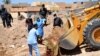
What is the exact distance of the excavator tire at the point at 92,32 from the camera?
550 inches

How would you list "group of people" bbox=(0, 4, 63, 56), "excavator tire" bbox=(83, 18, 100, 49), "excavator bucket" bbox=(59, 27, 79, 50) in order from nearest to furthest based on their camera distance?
"group of people" bbox=(0, 4, 63, 56) < "excavator tire" bbox=(83, 18, 100, 49) < "excavator bucket" bbox=(59, 27, 79, 50)

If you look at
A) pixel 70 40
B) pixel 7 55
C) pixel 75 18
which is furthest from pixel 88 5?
pixel 7 55

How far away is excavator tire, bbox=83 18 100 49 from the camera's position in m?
14.0

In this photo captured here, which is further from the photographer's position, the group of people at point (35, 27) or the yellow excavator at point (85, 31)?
the yellow excavator at point (85, 31)

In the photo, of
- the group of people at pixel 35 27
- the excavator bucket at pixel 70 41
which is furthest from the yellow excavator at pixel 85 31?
the group of people at pixel 35 27

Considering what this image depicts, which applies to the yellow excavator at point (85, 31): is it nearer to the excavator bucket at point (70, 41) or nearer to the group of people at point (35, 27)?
the excavator bucket at point (70, 41)

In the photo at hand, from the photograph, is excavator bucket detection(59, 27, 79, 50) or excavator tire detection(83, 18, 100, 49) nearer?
excavator tire detection(83, 18, 100, 49)

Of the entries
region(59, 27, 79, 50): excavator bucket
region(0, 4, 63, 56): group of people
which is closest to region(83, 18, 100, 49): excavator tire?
region(59, 27, 79, 50): excavator bucket

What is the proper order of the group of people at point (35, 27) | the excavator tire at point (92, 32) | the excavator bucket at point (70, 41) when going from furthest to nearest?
the excavator bucket at point (70, 41), the excavator tire at point (92, 32), the group of people at point (35, 27)

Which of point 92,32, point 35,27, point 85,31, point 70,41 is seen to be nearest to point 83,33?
point 85,31

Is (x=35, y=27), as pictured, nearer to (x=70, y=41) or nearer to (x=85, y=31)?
(x=70, y=41)

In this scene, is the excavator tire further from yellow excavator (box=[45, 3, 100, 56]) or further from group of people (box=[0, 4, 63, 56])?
group of people (box=[0, 4, 63, 56])

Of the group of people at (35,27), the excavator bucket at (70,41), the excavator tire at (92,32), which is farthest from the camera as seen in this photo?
the excavator bucket at (70,41)

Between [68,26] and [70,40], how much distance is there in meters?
1.78
